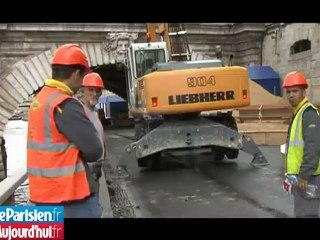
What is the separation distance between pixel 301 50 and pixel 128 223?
1554cm

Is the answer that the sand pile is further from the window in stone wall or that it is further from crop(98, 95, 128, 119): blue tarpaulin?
crop(98, 95, 128, 119): blue tarpaulin

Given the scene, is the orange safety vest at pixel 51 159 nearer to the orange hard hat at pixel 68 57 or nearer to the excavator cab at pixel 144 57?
the orange hard hat at pixel 68 57

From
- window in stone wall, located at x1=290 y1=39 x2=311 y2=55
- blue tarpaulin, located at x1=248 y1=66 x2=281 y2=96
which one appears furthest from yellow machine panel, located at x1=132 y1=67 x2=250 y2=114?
blue tarpaulin, located at x1=248 y1=66 x2=281 y2=96

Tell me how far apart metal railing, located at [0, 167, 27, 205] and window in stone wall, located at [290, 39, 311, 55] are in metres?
13.8

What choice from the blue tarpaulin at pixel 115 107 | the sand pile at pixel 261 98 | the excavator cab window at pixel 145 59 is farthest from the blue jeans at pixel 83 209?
the blue tarpaulin at pixel 115 107

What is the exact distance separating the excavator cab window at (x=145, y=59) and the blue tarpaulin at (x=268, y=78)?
285 inches

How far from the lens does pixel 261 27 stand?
20812 mm

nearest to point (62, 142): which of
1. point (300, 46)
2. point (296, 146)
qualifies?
point (296, 146)

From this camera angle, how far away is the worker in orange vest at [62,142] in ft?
9.41

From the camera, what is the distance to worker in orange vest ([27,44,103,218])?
287 centimetres

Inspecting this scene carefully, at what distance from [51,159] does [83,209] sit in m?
0.41

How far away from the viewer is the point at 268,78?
19.0 m
